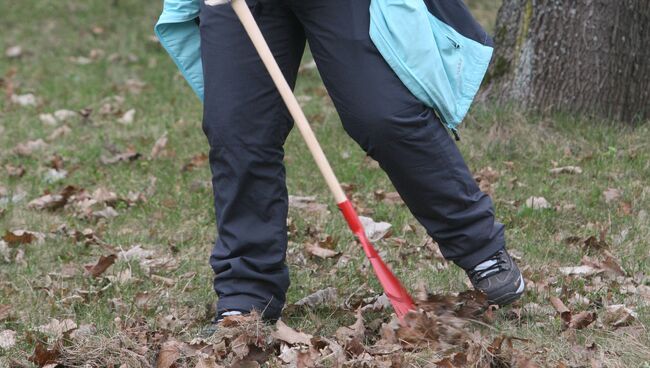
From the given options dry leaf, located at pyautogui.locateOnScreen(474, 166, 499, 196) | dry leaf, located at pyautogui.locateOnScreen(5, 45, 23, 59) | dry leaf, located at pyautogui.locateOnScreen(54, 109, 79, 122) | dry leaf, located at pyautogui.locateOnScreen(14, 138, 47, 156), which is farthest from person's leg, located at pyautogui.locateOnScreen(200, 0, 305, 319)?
dry leaf, located at pyautogui.locateOnScreen(5, 45, 23, 59)

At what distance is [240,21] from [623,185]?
2.60 metres

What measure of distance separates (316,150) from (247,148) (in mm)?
234

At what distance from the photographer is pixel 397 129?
3.14 meters

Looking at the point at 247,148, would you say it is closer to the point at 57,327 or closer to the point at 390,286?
the point at 390,286

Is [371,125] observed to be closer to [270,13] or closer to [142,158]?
[270,13]

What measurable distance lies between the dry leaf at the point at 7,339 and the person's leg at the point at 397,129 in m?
1.37

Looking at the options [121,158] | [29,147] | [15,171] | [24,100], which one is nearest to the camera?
[15,171]

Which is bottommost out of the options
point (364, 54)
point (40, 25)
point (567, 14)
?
point (40, 25)

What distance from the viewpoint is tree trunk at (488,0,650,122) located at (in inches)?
221

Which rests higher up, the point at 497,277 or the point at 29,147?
the point at 497,277

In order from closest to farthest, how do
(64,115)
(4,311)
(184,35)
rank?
1. (184,35)
2. (4,311)
3. (64,115)

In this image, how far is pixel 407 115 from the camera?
10.3 ft

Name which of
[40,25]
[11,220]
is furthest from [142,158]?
[40,25]

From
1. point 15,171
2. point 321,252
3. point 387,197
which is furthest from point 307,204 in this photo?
point 15,171
